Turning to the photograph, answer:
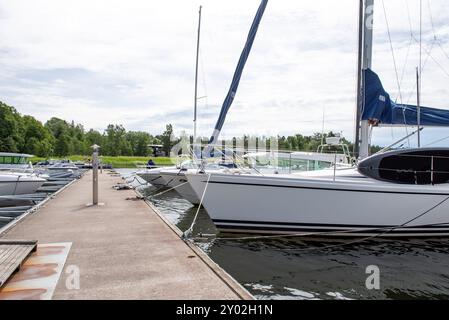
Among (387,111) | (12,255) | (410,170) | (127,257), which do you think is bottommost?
(127,257)

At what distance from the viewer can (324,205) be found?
32.7ft

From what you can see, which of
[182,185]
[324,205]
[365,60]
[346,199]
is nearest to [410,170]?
[346,199]

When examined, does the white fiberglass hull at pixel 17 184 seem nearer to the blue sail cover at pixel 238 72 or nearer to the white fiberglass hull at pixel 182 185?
the white fiberglass hull at pixel 182 185

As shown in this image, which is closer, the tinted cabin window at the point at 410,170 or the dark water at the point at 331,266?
the dark water at the point at 331,266

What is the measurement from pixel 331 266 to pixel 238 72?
6.61 meters

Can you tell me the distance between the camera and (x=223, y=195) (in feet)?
33.6

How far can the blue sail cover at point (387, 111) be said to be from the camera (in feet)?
36.8

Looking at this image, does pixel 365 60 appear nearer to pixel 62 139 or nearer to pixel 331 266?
pixel 331 266

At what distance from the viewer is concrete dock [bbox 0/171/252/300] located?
5188 millimetres

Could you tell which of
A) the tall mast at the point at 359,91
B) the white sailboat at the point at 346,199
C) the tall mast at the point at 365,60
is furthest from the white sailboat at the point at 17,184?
the tall mast at the point at 365,60

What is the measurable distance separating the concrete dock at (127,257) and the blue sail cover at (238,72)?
334 cm

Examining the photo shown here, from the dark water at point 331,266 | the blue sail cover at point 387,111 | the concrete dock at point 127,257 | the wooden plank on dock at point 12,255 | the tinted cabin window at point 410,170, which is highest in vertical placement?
the blue sail cover at point 387,111
